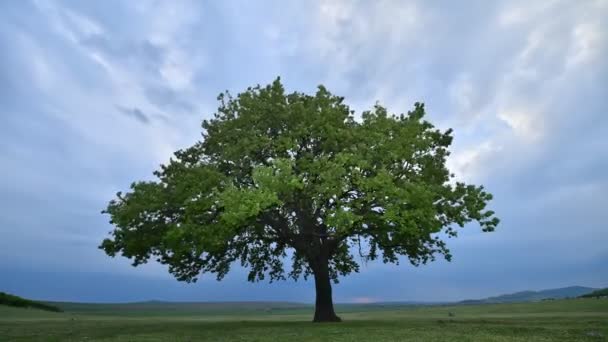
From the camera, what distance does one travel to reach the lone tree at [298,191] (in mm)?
37094

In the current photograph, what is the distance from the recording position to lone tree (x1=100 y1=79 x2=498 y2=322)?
122ft

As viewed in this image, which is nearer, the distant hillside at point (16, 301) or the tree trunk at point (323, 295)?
the tree trunk at point (323, 295)

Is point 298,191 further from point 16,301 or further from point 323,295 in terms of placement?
point 16,301

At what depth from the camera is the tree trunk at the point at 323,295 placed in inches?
1718

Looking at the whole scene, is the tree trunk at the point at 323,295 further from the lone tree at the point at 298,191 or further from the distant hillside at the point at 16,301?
the distant hillside at the point at 16,301

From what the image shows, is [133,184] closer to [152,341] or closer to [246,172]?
[246,172]

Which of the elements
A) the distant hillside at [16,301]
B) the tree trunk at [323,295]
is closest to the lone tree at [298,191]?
the tree trunk at [323,295]

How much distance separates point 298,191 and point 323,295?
10913 millimetres

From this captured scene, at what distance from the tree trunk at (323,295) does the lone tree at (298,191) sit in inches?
3.6

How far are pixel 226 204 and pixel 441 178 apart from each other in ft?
69.8

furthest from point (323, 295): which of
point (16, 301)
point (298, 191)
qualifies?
point (16, 301)

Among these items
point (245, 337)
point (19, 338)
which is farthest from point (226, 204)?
point (19, 338)

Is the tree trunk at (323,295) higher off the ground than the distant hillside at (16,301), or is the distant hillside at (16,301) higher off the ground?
the distant hillside at (16,301)

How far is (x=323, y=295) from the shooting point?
44.2 metres
